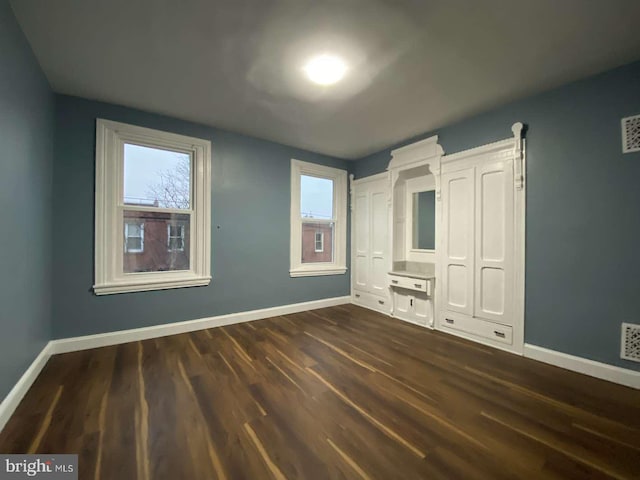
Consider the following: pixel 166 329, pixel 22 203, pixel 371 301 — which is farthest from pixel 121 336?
pixel 371 301

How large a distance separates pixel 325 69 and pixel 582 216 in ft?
8.44

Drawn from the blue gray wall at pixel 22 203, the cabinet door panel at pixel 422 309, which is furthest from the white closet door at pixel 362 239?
the blue gray wall at pixel 22 203

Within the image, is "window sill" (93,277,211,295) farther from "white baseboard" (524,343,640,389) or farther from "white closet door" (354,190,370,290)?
"white baseboard" (524,343,640,389)

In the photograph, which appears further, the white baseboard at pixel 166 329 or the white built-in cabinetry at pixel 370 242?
the white built-in cabinetry at pixel 370 242

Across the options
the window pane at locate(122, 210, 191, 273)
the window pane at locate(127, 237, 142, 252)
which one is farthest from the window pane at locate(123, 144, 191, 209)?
the window pane at locate(127, 237, 142, 252)

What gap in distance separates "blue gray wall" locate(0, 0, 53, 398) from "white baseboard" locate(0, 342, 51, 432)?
5 centimetres

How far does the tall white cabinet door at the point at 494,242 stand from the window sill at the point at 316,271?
2189mm

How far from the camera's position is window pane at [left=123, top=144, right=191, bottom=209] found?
2.99 meters

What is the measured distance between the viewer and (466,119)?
3.10 meters

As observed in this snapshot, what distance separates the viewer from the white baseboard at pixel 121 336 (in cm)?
176

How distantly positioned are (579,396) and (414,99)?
2846 mm

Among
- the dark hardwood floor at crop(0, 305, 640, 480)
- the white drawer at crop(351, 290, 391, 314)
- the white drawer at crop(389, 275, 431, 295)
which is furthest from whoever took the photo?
the white drawer at crop(351, 290, 391, 314)

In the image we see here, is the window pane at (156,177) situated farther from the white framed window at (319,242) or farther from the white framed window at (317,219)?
the white framed window at (319,242)

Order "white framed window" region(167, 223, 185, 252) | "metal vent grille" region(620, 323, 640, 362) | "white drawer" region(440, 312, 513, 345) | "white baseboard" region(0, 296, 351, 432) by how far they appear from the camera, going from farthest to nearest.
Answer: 1. "white framed window" region(167, 223, 185, 252)
2. "white drawer" region(440, 312, 513, 345)
3. "metal vent grille" region(620, 323, 640, 362)
4. "white baseboard" region(0, 296, 351, 432)
